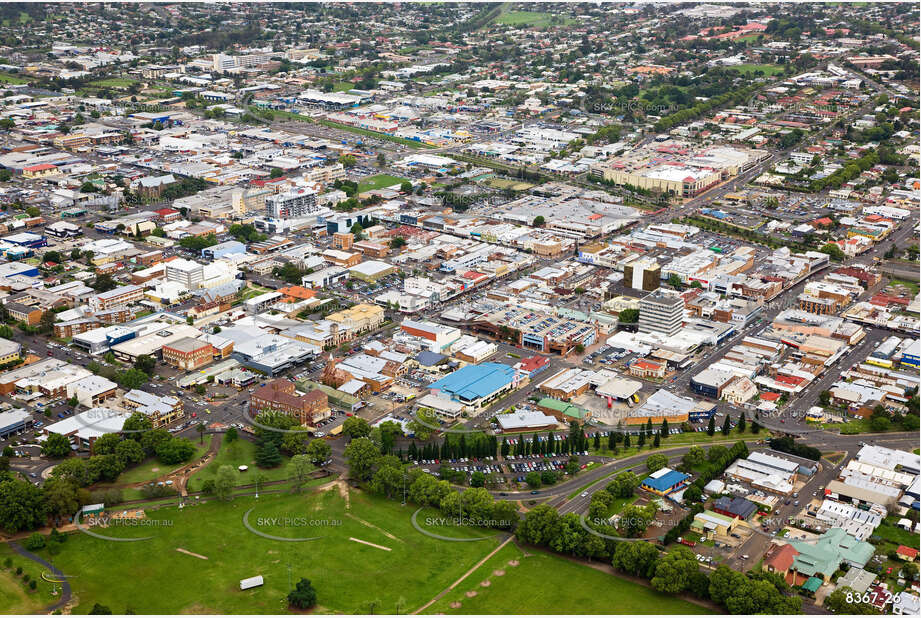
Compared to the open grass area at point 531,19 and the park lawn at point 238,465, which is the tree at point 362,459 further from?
the open grass area at point 531,19

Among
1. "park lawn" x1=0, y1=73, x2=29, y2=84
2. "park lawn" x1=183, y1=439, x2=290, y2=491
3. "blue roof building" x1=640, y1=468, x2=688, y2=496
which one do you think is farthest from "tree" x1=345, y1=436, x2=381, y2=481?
"park lawn" x1=0, y1=73, x2=29, y2=84

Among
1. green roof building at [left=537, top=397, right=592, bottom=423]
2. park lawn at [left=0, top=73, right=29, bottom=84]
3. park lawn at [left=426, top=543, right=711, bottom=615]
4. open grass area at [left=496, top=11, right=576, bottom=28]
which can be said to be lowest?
park lawn at [left=426, top=543, right=711, bottom=615]

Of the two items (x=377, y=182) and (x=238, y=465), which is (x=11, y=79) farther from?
(x=238, y=465)

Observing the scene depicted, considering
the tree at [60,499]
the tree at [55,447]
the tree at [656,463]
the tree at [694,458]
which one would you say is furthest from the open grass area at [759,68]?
the tree at [60,499]

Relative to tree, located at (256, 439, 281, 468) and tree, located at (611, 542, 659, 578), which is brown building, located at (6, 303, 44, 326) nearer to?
tree, located at (256, 439, 281, 468)

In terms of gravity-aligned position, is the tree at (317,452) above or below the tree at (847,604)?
above
